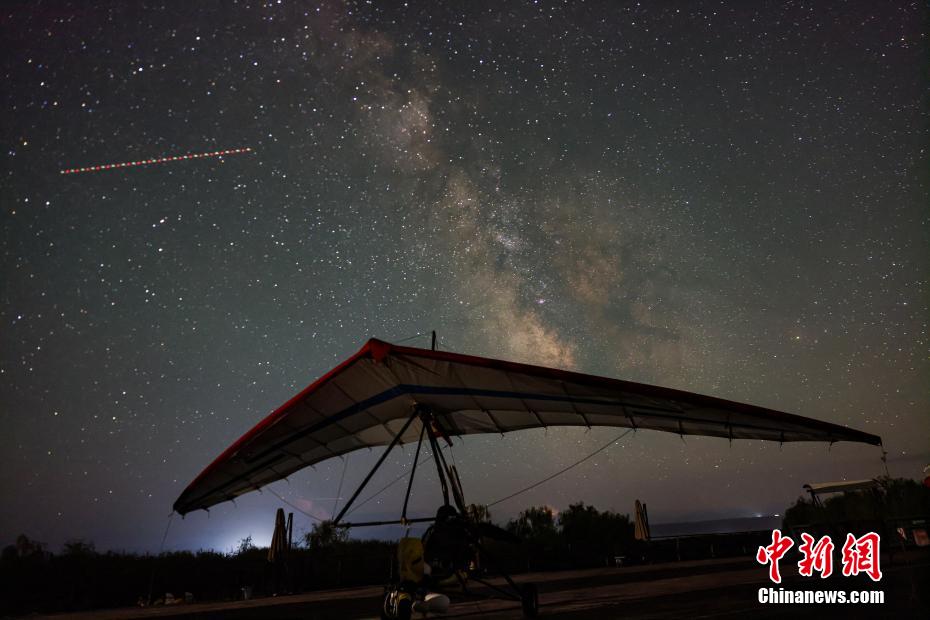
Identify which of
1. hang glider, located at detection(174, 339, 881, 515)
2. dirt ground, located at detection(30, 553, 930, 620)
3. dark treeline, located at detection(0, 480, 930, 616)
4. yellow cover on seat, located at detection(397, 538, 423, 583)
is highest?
hang glider, located at detection(174, 339, 881, 515)

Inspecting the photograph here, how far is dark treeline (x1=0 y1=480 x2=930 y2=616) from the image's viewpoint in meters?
15.9

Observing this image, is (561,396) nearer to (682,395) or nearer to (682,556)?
(682,395)

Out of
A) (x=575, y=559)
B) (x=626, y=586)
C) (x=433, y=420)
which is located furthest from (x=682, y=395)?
(x=575, y=559)

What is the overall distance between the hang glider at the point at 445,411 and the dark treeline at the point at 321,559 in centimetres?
555

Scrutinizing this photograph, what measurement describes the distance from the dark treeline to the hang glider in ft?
18.2

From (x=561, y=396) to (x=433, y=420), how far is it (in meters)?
2.22

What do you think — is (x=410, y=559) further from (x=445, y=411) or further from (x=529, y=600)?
(x=445, y=411)

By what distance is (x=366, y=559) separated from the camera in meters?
19.8

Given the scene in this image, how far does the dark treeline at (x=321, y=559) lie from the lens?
1588 cm

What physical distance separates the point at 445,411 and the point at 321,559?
13.5m

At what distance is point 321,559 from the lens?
1967 centimetres
